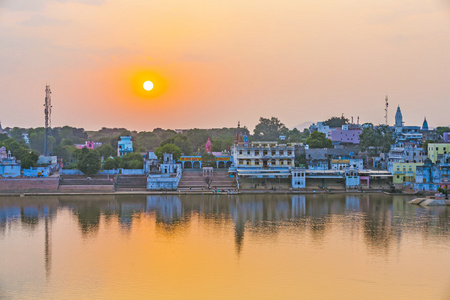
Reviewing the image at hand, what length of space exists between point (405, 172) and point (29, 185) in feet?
87.4

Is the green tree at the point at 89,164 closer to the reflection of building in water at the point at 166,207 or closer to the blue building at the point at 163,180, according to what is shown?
the blue building at the point at 163,180

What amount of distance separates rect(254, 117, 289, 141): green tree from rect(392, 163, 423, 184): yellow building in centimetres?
3919

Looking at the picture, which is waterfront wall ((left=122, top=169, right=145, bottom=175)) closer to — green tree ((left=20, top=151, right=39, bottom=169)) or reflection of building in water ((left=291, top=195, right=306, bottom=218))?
green tree ((left=20, top=151, right=39, bottom=169))

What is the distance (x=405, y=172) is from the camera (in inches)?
1761

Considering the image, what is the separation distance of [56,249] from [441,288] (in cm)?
1455

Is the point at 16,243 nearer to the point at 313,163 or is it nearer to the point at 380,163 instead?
the point at 313,163

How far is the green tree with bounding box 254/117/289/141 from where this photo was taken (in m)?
84.4

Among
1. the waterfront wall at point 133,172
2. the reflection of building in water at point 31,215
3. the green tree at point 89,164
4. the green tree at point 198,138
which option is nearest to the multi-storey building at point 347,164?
the waterfront wall at point 133,172

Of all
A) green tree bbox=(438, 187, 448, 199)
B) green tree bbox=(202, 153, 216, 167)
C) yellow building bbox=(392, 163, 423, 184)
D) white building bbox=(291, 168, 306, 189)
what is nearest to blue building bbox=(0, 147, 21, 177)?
green tree bbox=(202, 153, 216, 167)

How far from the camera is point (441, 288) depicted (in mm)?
19297

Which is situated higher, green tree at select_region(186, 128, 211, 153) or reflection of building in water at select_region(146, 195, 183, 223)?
green tree at select_region(186, 128, 211, 153)

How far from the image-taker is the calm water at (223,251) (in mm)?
Result: 19312

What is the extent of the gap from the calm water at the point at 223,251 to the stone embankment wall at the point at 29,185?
17.2 feet

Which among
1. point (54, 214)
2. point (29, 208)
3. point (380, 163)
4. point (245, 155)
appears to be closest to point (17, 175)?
point (29, 208)
